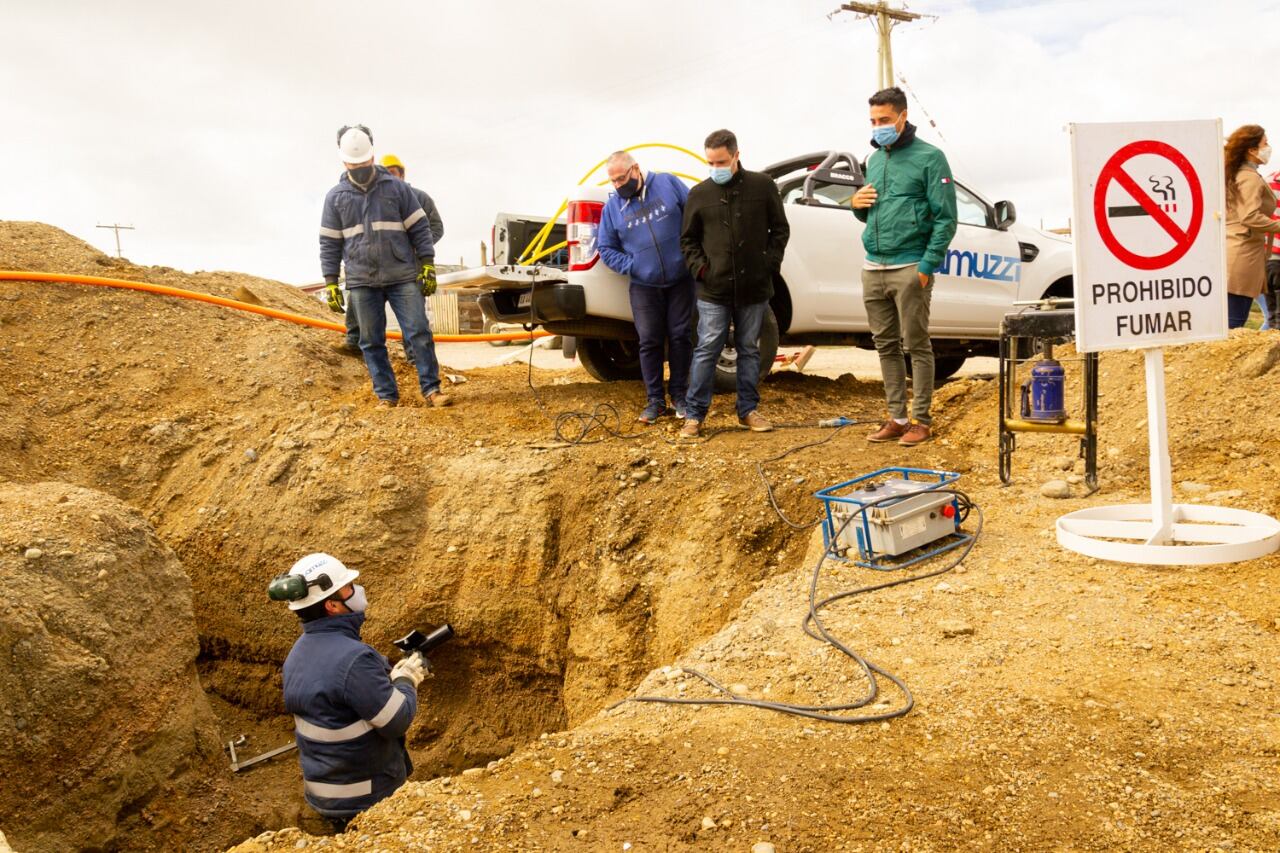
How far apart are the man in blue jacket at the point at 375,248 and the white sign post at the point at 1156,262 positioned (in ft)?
15.4

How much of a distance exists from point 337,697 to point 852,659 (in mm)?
2360

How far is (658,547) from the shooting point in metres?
5.82

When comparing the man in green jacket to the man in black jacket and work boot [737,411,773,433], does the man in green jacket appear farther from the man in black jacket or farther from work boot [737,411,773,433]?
work boot [737,411,773,433]

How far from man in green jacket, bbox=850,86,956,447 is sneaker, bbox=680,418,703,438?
1283 mm

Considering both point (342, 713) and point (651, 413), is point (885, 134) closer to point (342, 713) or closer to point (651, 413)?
point (651, 413)

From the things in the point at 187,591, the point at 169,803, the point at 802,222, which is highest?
the point at 802,222

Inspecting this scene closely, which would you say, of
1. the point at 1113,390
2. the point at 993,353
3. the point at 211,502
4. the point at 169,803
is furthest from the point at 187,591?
the point at 993,353

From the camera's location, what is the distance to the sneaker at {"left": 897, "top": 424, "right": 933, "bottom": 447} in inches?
243

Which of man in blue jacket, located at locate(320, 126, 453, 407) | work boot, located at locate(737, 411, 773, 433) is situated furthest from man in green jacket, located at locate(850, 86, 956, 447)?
man in blue jacket, located at locate(320, 126, 453, 407)

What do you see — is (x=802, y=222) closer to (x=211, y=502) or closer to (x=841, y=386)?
(x=841, y=386)

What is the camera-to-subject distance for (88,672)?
5238mm

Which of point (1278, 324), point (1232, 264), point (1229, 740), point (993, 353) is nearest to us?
point (1229, 740)

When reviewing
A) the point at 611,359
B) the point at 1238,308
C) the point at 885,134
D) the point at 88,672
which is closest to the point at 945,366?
the point at 1238,308

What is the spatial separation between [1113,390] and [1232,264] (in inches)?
55.0
